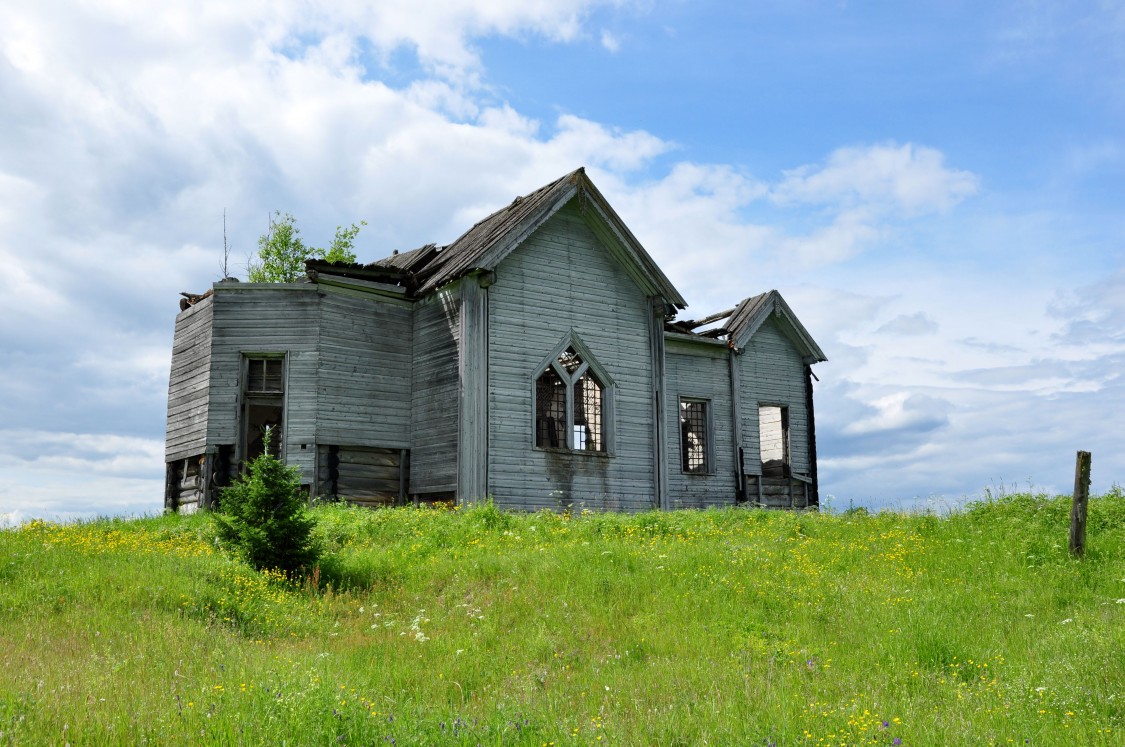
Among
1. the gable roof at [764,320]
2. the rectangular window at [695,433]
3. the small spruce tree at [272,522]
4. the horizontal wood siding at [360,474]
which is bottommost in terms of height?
the small spruce tree at [272,522]

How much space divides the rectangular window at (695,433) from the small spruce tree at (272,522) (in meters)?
15.3

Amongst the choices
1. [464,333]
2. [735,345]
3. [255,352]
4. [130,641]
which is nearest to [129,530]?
[255,352]

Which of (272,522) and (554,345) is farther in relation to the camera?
(554,345)

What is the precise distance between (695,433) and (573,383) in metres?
6.80

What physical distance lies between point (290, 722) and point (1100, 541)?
1363 cm

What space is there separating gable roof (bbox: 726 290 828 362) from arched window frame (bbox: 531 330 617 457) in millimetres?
7023

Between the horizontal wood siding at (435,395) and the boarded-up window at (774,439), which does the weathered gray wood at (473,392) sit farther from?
the boarded-up window at (774,439)

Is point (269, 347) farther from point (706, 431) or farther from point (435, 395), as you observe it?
point (706, 431)

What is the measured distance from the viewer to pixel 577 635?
1083 cm

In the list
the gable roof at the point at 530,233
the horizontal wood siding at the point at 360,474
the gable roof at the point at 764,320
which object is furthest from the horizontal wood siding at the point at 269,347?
the gable roof at the point at 764,320

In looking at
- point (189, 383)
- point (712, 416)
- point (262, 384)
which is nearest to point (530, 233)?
point (262, 384)

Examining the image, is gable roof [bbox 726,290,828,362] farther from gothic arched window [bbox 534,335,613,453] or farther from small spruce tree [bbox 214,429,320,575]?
small spruce tree [bbox 214,429,320,575]

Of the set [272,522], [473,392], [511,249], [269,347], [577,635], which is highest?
[511,249]

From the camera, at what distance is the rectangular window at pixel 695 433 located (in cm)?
2773
